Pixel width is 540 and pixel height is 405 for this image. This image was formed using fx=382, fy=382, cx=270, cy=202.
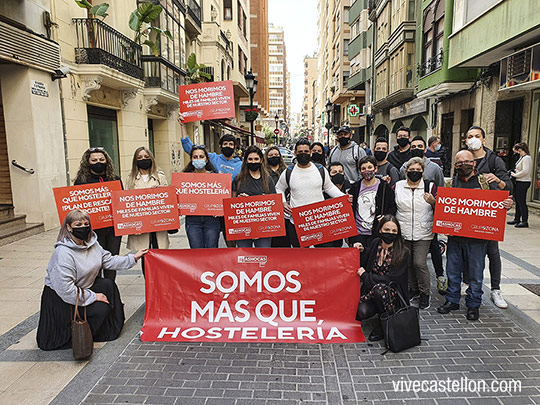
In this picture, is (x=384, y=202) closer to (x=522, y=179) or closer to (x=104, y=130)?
(x=522, y=179)

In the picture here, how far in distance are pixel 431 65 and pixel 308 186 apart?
→ 51.3 ft

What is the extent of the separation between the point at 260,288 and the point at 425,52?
1859cm

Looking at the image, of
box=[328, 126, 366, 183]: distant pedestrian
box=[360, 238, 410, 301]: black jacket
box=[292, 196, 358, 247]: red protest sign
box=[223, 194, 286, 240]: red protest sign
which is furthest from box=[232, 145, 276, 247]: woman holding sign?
box=[328, 126, 366, 183]: distant pedestrian

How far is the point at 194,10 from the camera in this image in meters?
21.4

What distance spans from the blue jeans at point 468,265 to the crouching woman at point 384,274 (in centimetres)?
84

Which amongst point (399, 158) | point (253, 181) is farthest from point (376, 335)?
point (399, 158)

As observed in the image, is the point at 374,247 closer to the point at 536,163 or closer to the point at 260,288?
the point at 260,288

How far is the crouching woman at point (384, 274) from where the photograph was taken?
13.3ft

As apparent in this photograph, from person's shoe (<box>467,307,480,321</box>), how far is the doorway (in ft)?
37.8

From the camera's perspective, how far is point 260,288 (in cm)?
436

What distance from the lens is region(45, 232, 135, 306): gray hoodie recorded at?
148 inches

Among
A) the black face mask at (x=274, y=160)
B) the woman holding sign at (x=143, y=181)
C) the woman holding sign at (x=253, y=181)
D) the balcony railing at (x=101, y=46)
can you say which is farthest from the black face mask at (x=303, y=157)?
the balcony railing at (x=101, y=46)

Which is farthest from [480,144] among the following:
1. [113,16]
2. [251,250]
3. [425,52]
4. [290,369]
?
[425,52]

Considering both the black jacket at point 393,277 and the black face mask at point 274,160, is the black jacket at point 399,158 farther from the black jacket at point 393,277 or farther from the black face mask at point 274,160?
the black jacket at point 393,277
